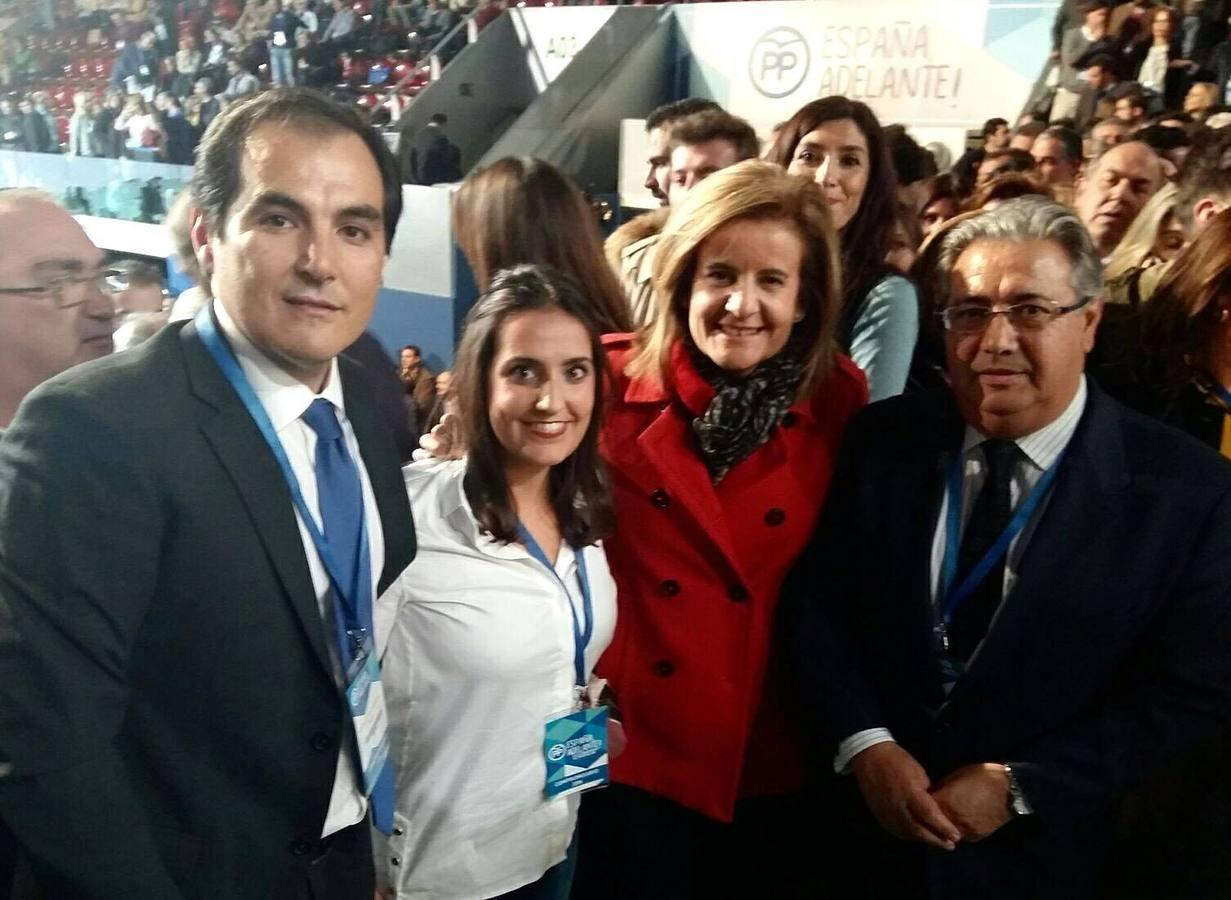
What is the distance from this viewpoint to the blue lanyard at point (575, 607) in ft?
5.25

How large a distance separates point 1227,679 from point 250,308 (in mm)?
1545

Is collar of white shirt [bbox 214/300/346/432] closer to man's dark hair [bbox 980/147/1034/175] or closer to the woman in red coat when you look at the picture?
the woman in red coat

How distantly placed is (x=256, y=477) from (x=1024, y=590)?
1.15 m

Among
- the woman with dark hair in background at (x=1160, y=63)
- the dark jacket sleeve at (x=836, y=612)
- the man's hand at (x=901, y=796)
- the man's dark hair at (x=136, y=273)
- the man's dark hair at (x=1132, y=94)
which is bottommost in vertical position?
the man's hand at (x=901, y=796)

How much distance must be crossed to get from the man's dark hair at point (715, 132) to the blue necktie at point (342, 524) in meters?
1.92

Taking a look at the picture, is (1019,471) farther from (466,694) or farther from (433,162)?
(433,162)

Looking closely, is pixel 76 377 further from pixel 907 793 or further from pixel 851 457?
pixel 907 793

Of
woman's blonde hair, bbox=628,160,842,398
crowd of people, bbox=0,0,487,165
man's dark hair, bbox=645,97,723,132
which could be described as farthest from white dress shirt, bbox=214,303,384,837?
man's dark hair, bbox=645,97,723,132

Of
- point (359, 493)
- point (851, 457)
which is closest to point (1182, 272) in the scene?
point (851, 457)

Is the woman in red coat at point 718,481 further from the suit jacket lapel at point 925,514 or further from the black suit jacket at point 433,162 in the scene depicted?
the black suit jacket at point 433,162

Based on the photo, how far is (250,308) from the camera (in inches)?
44.9

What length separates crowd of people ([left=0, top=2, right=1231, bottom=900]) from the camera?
106cm

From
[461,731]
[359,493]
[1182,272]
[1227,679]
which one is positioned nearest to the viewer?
[359,493]

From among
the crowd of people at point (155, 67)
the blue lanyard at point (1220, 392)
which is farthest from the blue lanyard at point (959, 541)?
the crowd of people at point (155, 67)
